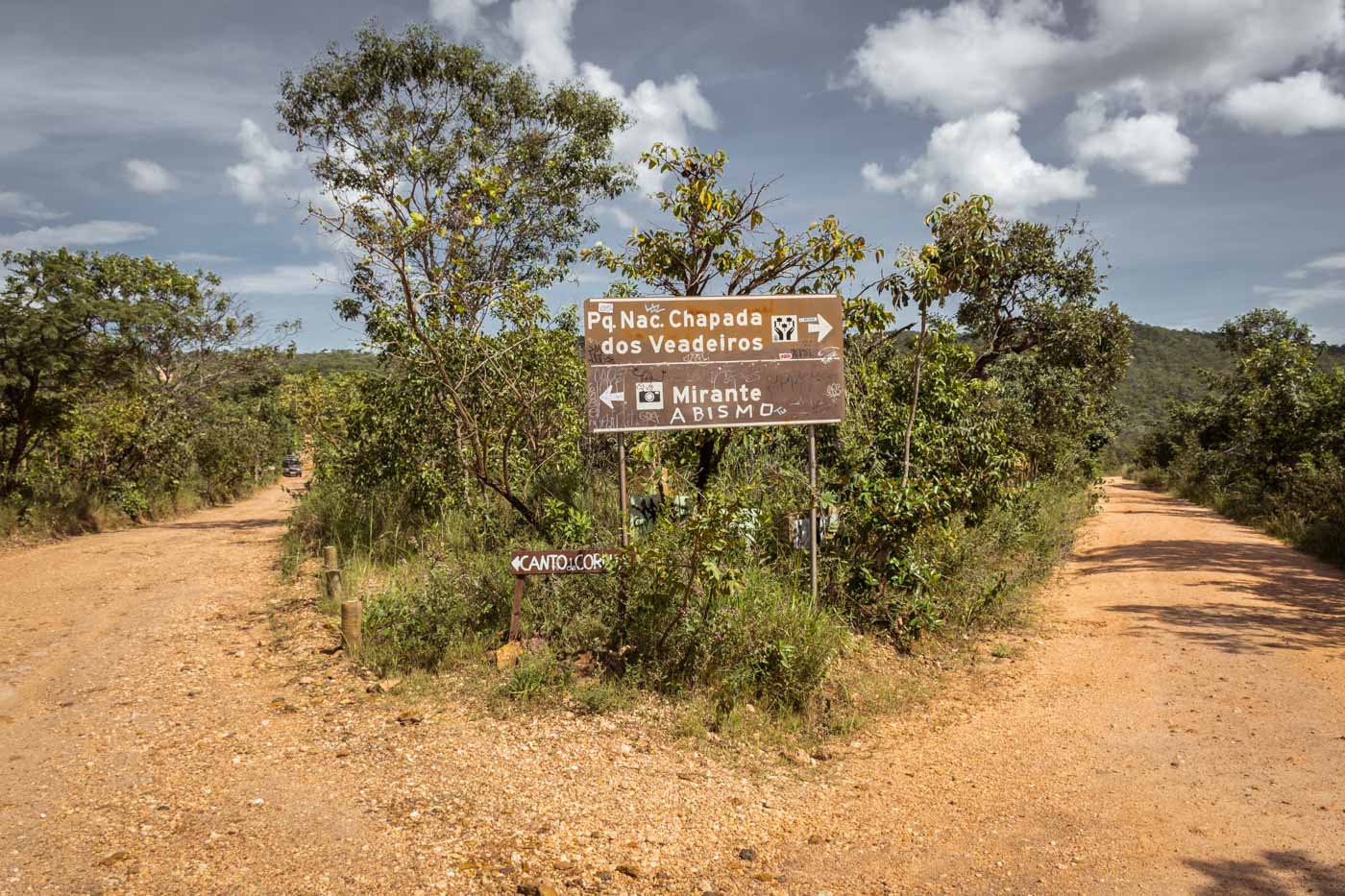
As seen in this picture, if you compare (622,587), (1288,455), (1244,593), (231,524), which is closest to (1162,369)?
(1288,455)

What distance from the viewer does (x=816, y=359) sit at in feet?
21.7

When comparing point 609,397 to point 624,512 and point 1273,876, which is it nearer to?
point 624,512

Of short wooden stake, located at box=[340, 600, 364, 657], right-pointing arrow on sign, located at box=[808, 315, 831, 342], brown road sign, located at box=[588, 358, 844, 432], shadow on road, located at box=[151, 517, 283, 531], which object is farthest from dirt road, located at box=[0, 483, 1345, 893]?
shadow on road, located at box=[151, 517, 283, 531]

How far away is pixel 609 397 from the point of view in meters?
6.23

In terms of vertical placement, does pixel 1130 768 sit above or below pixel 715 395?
below

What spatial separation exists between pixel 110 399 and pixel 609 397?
17557 mm

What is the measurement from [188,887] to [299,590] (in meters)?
6.18

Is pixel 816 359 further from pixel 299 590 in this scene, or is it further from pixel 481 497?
pixel 299 590

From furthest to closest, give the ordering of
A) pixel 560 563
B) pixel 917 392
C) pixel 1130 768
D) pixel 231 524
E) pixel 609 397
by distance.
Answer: pixel 231 524, pixel 917 392, pixel 609 397, pixel 560 563, pixel 1130 768

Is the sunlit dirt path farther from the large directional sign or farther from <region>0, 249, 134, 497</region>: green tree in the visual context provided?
<region>0, 249, 134, 497</region>: green tree

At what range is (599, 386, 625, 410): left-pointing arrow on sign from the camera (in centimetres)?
621

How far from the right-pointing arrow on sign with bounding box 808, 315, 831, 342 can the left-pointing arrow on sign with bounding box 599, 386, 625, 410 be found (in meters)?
1.58

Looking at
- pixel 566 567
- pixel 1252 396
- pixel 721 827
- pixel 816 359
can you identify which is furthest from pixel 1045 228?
pixel 721 827

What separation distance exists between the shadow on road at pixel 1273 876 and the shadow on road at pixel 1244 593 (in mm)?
3782
